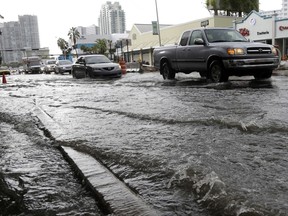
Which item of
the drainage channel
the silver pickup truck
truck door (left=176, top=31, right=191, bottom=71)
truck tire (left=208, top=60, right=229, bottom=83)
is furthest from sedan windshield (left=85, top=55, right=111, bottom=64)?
the drainage channel

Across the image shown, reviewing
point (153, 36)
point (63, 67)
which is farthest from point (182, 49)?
point (153, 36)

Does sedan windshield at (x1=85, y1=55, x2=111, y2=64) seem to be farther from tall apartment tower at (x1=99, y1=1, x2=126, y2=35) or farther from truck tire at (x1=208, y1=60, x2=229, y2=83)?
tall apartment tower at (x1=99, y1=1, x2=126, y2=35)

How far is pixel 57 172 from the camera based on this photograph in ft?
11.5

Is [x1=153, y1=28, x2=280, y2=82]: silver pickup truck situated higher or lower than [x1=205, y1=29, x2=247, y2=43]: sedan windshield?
lower

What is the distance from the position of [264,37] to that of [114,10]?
121 m

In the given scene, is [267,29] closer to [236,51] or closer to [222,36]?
[222,36]

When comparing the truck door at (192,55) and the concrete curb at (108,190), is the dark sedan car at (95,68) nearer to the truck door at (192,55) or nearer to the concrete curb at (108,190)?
the truck door at (192,55)

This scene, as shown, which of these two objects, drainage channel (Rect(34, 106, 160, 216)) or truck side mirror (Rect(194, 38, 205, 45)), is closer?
drainage channel (Rect(34, 106, 160, 216))

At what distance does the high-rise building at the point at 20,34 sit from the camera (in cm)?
12372

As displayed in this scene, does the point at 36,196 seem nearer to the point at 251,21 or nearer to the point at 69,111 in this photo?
the point at 69,111

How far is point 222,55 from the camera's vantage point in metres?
10.0

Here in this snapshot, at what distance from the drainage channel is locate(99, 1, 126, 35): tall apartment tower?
476ft

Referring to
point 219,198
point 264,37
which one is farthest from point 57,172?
point 264,37

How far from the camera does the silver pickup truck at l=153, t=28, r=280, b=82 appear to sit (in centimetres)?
990
